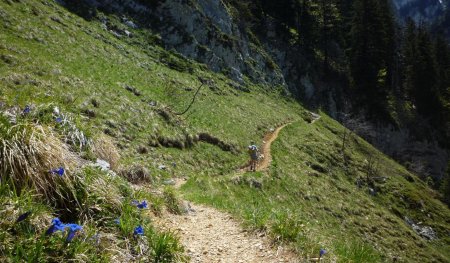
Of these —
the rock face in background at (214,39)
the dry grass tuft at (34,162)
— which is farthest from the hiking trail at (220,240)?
the rock face in background at (214,39)

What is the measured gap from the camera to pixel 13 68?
1836 centimetres

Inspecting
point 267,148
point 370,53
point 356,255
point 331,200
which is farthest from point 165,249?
point 370,53

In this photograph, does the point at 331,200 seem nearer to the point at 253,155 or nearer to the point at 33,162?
the point at 253,155

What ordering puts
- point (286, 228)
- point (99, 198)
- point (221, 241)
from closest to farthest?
point (99, 198) < point (286, 228) < point (221, 241)

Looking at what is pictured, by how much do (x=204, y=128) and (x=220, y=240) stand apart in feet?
67.1

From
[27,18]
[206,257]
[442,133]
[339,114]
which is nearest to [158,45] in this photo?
[27,18]

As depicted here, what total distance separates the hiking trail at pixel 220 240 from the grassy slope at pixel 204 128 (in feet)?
1.29

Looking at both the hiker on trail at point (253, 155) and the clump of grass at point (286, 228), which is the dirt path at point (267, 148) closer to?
the hiker on trail at point (253, 155)

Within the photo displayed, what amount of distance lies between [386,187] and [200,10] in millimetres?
33631

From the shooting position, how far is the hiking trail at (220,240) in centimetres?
758

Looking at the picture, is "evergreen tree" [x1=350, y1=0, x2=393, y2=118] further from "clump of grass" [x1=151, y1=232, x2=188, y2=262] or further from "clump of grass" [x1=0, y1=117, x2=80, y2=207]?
"clump of grass" [x1=0, y1=117, x2=80, y2=207]

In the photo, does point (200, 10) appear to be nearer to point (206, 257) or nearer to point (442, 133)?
point (206, 257)

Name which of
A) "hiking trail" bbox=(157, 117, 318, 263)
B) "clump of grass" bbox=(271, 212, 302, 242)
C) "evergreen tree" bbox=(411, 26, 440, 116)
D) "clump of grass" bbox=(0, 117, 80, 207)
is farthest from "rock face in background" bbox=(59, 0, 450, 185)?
"clump of grass" bbox=(271, 212, 302, 242)

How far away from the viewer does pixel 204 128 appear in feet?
94.5
